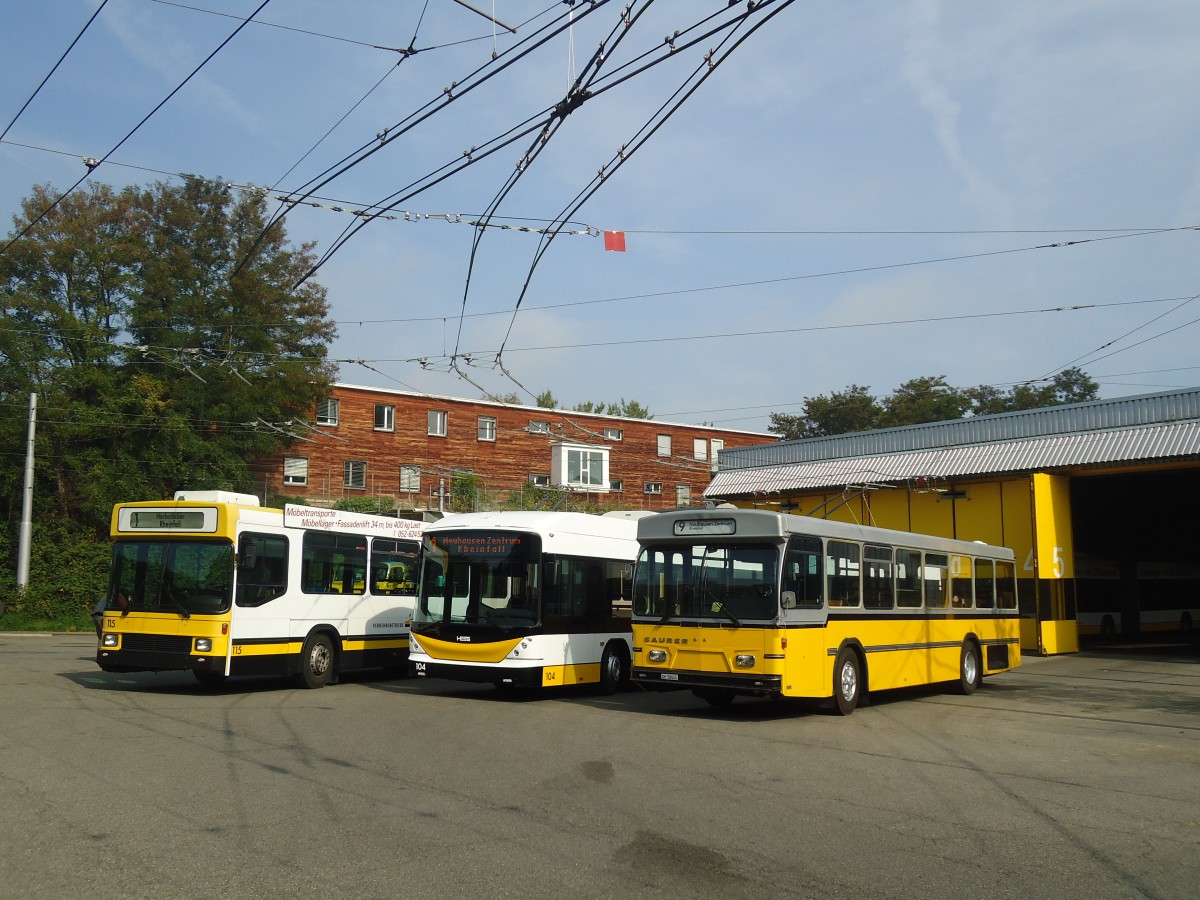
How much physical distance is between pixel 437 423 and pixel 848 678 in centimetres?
3763

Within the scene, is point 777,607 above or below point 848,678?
above

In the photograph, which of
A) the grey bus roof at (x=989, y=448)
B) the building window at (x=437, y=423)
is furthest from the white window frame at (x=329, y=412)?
the grey bus roof at (x=989, y=448)

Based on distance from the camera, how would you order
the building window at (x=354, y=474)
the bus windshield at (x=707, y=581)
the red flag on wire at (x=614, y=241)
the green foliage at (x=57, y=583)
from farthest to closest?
the building window at (x=354, y=474) → the green foliage at (x=57, y=583) → the red flag on wire at (x=614, y=241) → the bus windshield at (x=707, y=581)

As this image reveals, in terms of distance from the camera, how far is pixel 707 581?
14.4m

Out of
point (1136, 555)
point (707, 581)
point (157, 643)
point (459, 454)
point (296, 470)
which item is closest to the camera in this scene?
point (707, 581)

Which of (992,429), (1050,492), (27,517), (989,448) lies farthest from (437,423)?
(1050,492)

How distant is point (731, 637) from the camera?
1388 centimetres

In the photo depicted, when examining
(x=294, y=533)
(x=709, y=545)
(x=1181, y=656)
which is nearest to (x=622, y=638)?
(x=709, y=545)

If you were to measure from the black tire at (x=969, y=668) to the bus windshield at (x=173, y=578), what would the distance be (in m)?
12.2

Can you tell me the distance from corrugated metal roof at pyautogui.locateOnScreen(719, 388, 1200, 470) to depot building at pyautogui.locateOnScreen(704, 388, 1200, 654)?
0.04m

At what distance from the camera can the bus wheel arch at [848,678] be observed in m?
14.5

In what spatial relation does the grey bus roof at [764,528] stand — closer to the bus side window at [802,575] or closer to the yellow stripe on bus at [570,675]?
the bus side window at [802,575]

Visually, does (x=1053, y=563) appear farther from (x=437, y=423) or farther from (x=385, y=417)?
(x=385, y=417)

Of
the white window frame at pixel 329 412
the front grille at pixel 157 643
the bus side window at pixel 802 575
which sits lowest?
the front grille at pixel 157 643
